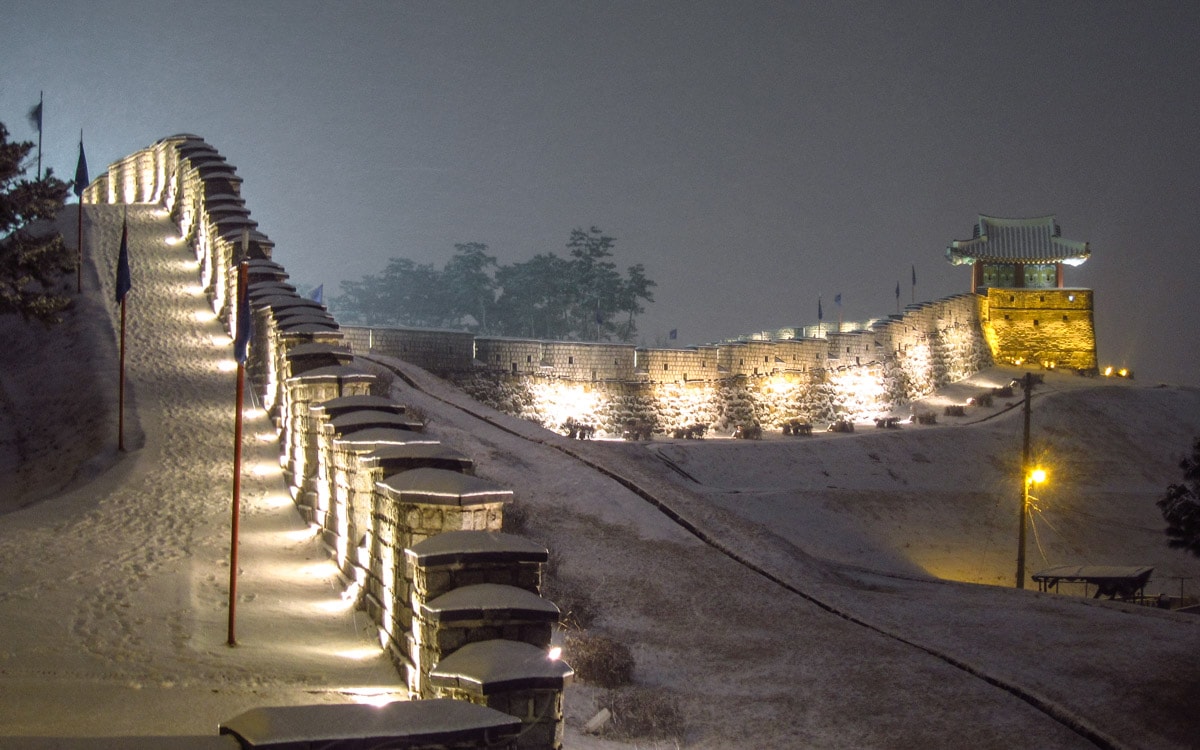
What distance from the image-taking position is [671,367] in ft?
129

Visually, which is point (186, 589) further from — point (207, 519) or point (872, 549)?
point (872, 549)

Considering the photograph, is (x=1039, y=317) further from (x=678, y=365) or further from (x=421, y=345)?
(x=421, y=345)

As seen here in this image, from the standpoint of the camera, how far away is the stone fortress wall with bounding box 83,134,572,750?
17.0 ft

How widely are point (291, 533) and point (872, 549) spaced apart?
1715cm

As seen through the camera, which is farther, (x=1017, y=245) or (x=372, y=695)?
(x=1017, y=245)

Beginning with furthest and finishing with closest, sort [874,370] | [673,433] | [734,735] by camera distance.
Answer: [874,370] → [673,433] → [734,735]

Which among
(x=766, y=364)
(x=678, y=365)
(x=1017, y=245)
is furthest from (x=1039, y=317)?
(x=678, y=365)

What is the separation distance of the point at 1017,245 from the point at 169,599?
5470 cm

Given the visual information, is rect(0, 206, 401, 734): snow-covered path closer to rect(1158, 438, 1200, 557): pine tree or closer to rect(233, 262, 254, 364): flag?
rect(233, 262, 254, 364): flag

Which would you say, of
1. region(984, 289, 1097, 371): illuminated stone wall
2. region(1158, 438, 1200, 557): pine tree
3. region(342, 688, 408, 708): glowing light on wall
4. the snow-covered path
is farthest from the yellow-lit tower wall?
region(342, 688, 408, 708): glowing light on wall

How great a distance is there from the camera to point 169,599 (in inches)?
371

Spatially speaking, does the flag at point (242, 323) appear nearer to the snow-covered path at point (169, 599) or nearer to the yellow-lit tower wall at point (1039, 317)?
the snow-covered path at point (169, 599)

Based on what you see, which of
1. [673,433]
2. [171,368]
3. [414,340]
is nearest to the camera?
[171,368]

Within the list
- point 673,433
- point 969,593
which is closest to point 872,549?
point 969,593
